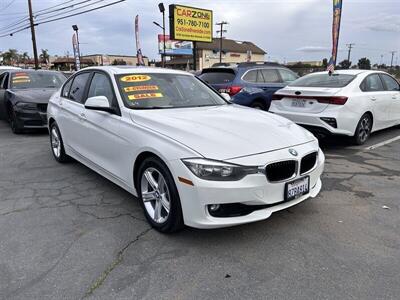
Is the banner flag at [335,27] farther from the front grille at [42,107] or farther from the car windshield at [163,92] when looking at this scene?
the front grille at [42,107]

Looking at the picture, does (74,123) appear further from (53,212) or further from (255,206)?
(255,206)

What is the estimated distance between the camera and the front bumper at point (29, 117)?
832 cm

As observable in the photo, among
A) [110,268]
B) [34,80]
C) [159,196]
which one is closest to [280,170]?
[159,196]

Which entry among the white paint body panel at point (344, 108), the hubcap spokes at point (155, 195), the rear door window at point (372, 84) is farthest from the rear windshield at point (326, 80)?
the hubcap spokes at point (155, 195)

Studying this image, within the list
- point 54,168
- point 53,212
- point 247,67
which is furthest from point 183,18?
point 53,212

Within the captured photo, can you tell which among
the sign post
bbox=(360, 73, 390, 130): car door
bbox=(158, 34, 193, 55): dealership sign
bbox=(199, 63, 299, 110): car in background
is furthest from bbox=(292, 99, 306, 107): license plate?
bbox=(158, 34, 193, 55): dealership sign

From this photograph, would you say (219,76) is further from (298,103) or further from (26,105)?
(26,105)

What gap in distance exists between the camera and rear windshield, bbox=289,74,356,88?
6820mm

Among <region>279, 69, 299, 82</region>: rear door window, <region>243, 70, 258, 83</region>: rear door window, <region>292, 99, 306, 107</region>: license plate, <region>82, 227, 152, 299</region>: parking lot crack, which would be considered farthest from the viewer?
<region>279, 69, 299, 82</region>: rear door window

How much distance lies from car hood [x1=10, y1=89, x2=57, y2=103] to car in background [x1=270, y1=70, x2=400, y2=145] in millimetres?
5241

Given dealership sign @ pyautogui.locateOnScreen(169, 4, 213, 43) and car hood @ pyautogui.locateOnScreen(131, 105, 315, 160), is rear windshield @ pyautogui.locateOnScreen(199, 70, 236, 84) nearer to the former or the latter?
car hood @ pyautogui.locateOnScreen(131, 105, 315, 160)

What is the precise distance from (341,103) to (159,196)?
4.31 meters

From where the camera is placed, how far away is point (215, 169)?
115 inches

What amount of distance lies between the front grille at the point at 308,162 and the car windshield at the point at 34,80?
25.3 ft
